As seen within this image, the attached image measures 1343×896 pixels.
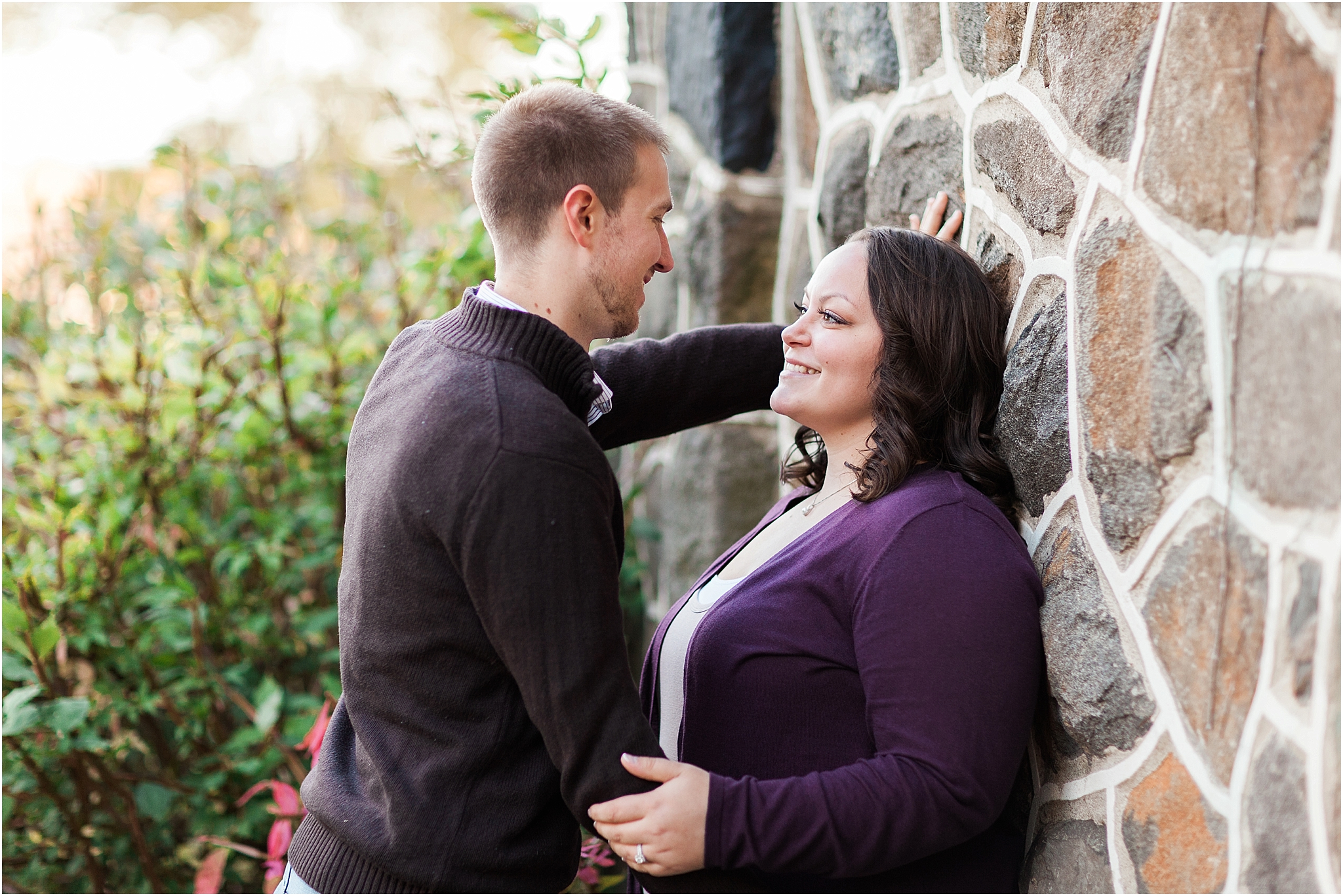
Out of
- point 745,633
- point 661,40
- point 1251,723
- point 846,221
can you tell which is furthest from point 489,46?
point 1251,723

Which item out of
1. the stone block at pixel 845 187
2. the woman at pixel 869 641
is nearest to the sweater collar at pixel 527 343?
the woman at pixel 869 641

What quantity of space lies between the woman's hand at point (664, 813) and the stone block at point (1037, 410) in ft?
2.08

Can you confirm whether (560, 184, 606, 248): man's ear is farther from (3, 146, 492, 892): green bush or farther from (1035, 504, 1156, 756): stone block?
(3, 146, 492, 892): green bush

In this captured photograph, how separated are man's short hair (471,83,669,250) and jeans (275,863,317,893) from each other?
3.37ft

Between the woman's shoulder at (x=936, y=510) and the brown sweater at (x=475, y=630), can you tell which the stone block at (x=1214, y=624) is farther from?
the brown sweater at (x=475, y=630)

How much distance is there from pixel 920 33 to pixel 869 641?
3.81 ft

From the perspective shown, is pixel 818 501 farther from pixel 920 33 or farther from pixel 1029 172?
pixel 920 33

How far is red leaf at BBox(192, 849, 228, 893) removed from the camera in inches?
85.0

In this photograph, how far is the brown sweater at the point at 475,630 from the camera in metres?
1.27

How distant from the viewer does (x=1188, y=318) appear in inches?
41.9

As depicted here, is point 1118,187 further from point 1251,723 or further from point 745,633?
point 745,633

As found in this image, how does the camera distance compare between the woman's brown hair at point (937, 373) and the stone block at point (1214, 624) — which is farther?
the woman's brown hair at point (937, 373)

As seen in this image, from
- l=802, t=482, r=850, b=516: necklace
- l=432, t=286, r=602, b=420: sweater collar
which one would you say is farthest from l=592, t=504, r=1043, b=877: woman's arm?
l=432, t=286, r=602, b=420: sweater collar

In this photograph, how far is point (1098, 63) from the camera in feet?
4.10
